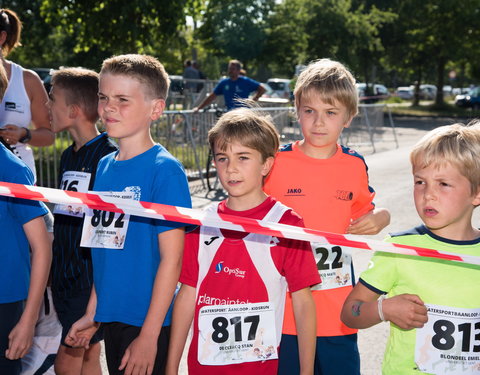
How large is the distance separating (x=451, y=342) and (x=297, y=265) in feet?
2.05

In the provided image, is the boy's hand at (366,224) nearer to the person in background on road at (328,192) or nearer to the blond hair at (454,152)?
the person in background on road at (328,192)

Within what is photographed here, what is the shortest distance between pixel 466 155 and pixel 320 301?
3.13 feet

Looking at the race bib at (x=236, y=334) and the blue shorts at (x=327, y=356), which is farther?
the blue shorts at (x=327, y=356)

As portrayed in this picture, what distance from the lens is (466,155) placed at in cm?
232

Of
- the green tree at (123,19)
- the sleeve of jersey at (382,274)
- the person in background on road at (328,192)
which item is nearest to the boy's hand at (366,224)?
the person in background on road at (328,192)

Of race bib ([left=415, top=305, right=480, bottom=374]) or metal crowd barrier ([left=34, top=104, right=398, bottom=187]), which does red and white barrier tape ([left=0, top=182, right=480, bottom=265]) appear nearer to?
race bib ([left=415, top=305, right=480, bottom=374])

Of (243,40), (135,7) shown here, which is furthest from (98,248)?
(243,40)

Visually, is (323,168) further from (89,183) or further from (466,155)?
(89,183)

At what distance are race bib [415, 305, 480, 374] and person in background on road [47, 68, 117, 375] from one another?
161 cm

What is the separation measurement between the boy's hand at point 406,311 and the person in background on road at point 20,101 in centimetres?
298

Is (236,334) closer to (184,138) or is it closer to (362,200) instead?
(362,200)

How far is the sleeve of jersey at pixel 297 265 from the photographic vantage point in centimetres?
248

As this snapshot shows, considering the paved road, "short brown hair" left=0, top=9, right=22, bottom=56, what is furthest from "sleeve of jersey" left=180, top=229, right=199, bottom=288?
"short brown hair" left=0, top=9, right=22, bottom=56

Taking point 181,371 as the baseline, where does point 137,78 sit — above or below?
above
